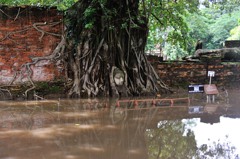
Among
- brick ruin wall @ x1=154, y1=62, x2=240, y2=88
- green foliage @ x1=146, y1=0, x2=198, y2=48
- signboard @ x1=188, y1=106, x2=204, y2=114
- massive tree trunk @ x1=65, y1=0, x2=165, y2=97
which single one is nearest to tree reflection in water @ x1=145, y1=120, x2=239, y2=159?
signboard @ x1=188, y1=106, x2=204, y2=114

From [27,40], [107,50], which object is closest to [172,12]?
[107,50]

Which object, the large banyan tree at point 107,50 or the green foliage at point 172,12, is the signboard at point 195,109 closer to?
the large banyan tree at point 107,50

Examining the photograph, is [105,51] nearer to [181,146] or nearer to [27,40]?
[27,40]

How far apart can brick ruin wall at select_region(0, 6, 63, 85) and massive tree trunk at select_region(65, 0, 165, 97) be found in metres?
0.45

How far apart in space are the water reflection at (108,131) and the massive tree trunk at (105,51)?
122cm

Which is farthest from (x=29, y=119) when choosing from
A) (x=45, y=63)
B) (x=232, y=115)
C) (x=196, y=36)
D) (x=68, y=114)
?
(x=196, y=36)

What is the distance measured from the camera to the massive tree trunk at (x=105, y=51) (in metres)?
8.60

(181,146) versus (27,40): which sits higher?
(27,40)

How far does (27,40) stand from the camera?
8938 millimetres

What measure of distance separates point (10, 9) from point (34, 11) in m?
0.66

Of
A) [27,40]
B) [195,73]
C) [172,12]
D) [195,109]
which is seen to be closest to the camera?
[195,109]

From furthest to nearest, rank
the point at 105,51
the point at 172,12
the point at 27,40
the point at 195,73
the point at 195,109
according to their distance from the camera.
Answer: the point at 172,12
the point at 195,73
the point at 27,40
the point at 105,51
the point at 195,109

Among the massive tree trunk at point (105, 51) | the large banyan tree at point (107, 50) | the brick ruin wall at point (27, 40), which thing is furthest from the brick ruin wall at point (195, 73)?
the brick ruin wall at point (27, 40)

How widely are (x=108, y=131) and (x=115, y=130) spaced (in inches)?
5.3
